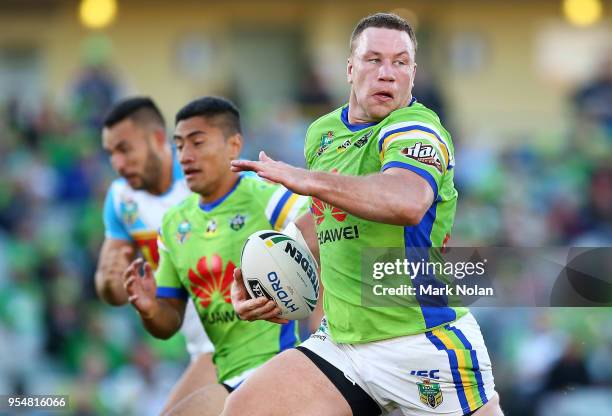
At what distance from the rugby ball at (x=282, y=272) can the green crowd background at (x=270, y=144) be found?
720 centimetres

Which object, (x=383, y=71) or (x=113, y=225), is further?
(x=113, y=225)

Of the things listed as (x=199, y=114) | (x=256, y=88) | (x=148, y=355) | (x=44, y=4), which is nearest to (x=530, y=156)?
(x=256, y=88)

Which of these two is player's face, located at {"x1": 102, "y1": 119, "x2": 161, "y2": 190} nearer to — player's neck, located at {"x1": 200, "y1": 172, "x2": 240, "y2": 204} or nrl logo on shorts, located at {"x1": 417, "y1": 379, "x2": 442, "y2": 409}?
player's neck, located at {"x1": 200, "y1": 172, "x2": 240, "y2": 204}

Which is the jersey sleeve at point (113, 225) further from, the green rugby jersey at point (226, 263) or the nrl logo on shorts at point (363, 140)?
the nrl logo on shorts at point (363, 140)

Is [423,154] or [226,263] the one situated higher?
[423,154]

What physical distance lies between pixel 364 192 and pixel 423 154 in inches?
16.9

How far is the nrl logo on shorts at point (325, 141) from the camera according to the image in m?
5.89

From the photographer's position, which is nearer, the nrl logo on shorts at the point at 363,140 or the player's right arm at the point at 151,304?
the nrl logo on shorts at the point at 363,140

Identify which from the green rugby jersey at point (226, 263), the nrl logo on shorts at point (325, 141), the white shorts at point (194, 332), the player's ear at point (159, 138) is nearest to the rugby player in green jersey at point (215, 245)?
the green rugby jersey at point (226, 263)

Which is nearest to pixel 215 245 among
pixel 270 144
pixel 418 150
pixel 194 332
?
pixel 194 332

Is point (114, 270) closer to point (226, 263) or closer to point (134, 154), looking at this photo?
point (134, 154)

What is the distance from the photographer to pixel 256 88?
71.8ft

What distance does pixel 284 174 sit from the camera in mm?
5047

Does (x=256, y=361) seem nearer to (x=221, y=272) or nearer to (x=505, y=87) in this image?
(x=221, y=272)
